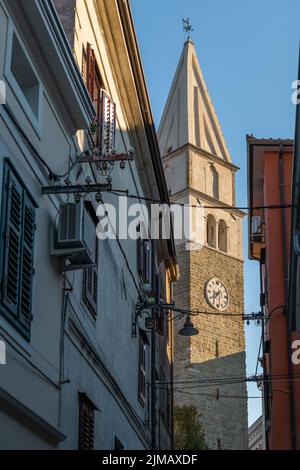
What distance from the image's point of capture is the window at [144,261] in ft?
60.6

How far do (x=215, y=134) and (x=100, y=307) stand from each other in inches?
2114

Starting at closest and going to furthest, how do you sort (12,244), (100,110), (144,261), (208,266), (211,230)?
(12,244) < (100,110) < (144,261) < (208,266) < (211,230)

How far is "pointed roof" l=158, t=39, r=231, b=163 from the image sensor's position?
64438 millimetres

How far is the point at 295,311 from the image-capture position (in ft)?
53.2

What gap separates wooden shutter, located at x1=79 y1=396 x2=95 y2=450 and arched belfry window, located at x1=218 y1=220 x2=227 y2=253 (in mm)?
49969

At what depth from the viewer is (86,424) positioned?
38.1ft

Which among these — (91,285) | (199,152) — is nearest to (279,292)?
(91,285)

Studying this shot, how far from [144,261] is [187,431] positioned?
2331 centimetres

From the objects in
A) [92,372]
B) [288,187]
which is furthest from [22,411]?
[288,187]

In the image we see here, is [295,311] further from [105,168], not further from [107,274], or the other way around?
[105,168]

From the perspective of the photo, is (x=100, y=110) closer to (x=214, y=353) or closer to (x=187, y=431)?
(x=187, y=431)

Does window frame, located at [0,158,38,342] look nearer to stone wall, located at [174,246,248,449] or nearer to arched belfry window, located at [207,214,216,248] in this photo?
stone wall, located at [174,246,248,449]

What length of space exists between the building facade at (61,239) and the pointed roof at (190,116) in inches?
1873

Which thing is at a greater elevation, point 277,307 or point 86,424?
point 277,307
